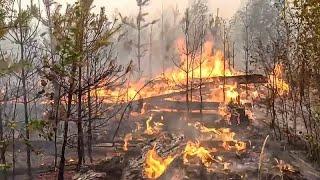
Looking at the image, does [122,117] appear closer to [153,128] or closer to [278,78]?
[278,78]

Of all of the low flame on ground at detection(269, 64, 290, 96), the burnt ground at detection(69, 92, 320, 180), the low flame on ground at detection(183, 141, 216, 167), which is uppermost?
the low flame on ground at detection(269, 64, 290, 96)

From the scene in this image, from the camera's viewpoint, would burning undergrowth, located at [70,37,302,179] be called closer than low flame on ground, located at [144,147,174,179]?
No

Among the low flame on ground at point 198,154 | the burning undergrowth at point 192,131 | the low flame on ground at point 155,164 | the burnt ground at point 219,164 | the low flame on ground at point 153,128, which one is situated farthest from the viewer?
the low flame on ground at point 153,128

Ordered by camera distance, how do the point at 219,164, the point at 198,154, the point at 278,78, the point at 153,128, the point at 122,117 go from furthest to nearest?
the point at 153,128
the point at 278,78
the point at 122,117
the point at 198,154
the point at 219,164

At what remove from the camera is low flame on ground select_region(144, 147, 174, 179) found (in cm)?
1127

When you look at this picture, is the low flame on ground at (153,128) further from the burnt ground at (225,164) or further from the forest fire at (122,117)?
the burnt ground at (225,164)

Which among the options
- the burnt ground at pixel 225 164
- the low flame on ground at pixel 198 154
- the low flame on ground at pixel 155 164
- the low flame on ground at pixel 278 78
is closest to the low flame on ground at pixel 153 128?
the burnt ground at pixel 225 164

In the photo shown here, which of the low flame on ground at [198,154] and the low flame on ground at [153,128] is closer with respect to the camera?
the low flame on ground at [198,154]

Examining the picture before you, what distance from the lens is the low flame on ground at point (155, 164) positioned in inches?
444

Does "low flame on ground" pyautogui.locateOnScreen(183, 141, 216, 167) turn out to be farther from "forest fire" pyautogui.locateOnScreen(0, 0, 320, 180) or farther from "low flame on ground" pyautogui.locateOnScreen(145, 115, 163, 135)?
"low flame on ground" pyautogui.locateOnScreen(145, 115, 163, 135)

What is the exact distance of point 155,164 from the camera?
1168 cm

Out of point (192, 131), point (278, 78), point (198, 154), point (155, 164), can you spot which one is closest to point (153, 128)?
point (192, 131)

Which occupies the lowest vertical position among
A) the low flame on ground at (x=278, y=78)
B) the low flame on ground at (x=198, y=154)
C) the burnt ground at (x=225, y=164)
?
the burnt ground at (x=225, y=164)

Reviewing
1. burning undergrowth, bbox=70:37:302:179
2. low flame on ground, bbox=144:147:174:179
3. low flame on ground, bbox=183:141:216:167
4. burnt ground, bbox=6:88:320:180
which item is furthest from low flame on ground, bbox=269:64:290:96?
low flame on ground, bbox=144:147:174:179
